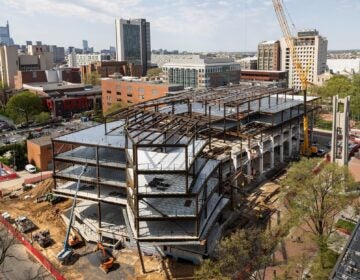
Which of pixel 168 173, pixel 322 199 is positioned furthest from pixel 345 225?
pixel 168 173

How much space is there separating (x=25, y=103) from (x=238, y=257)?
104m

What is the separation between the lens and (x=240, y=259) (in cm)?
3197

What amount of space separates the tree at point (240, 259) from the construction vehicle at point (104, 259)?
12450 millimetres

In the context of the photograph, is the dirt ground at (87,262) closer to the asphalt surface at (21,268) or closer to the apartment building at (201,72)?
the asphalt surface at (21,268)

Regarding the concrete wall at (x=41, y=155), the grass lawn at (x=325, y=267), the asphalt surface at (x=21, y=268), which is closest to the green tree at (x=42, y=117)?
the concrete wall at (x=41, y=155)

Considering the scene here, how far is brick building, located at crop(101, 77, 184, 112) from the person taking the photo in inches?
4488

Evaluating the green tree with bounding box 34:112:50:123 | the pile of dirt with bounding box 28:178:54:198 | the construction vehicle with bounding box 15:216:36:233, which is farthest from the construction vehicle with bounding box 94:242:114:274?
the green tree with bounding box 34:112:50:123

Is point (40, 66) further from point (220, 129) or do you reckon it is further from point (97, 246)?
point (97, 246)

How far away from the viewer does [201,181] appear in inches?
1709

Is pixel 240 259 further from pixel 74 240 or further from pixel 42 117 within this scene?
pixel 42 117

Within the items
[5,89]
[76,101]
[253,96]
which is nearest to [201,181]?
[253,96]

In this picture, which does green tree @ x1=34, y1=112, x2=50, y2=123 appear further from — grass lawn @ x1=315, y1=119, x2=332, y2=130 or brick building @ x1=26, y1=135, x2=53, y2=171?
grass lawn @ x1=315, y1=119, x2=332, y2=130

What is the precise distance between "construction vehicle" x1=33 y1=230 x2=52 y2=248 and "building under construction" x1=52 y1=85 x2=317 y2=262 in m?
4.05

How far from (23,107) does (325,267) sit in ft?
351
